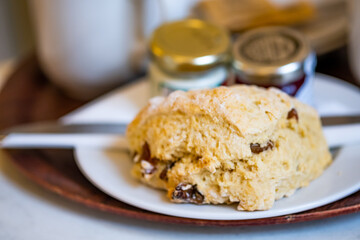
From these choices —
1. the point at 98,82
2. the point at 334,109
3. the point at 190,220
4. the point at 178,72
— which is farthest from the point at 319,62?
the point at 190,220

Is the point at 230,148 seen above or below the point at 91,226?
above

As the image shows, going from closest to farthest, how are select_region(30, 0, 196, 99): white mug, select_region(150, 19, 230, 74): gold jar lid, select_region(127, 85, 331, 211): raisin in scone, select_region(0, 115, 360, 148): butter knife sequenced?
select_region(127, 85, 331, 211): raisin in scone < select_region(0, 115, 360, 148): butter knife < select_region(150, 19, 230, 74): gold jar lid < select_region(30, 0, 196, 99): white mug

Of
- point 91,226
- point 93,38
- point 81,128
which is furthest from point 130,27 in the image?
point 91,226

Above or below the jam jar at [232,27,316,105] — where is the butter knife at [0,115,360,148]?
below

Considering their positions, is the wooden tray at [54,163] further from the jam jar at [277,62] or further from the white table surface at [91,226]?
the jam jar at [277,62]

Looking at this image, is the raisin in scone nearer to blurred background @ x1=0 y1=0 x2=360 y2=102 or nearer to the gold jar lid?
the gold jar lid

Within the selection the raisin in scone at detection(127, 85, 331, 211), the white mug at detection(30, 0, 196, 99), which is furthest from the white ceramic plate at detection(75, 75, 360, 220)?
the white mug at detection(30, 0, 196, 99)

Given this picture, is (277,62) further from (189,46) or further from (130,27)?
(130,27)

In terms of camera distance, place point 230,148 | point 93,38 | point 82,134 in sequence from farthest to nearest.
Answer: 1. point 93,38
2. point 82,134
3. point 230,148
